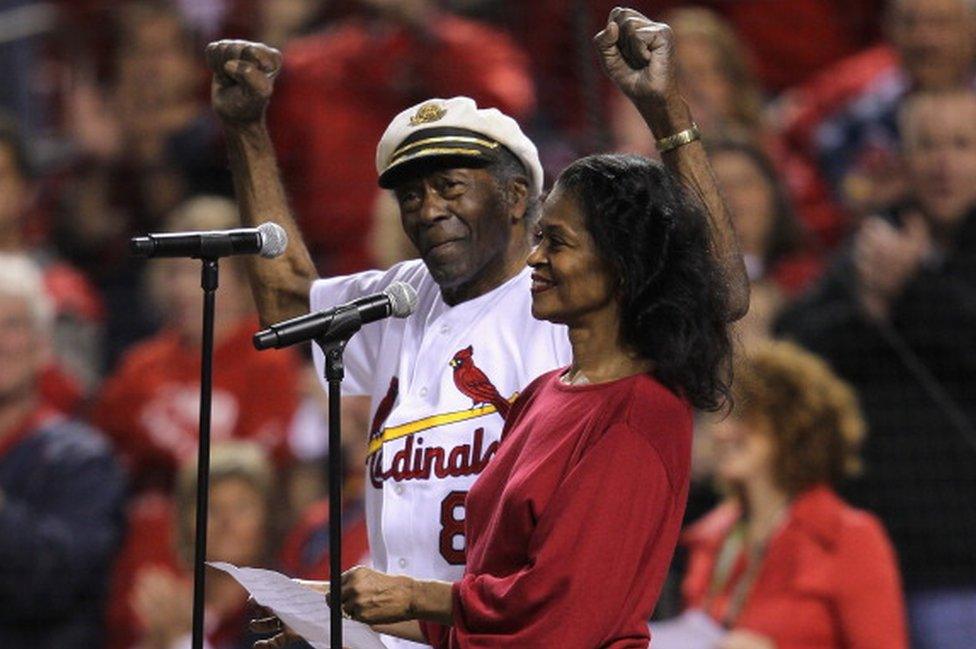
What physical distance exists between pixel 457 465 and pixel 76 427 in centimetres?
339

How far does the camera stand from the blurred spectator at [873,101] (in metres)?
6.77

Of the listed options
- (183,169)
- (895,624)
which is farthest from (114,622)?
(895,624)

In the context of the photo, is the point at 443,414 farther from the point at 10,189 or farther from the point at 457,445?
the point at 10,189

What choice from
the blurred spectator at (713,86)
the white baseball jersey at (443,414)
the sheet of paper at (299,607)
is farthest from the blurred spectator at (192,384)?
the sheet of paper at (299,607)

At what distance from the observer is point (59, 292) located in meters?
8.26

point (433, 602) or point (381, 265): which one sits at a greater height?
point (381, 265)

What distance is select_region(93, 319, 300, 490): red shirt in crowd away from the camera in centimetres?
716

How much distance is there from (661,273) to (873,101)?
12.4ft

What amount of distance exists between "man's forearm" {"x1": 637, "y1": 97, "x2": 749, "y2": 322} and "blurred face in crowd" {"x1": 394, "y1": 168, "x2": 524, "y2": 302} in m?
0.31

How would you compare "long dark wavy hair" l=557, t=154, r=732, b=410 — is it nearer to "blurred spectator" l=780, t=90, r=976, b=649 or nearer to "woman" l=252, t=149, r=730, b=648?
"woman" l=252, t=149, r=730, b=648

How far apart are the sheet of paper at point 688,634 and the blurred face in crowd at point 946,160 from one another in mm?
1447

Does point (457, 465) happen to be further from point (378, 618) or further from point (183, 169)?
point (183, 169)

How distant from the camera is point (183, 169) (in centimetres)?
847

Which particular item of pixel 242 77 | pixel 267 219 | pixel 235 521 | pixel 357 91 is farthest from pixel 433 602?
pixel 357 91
